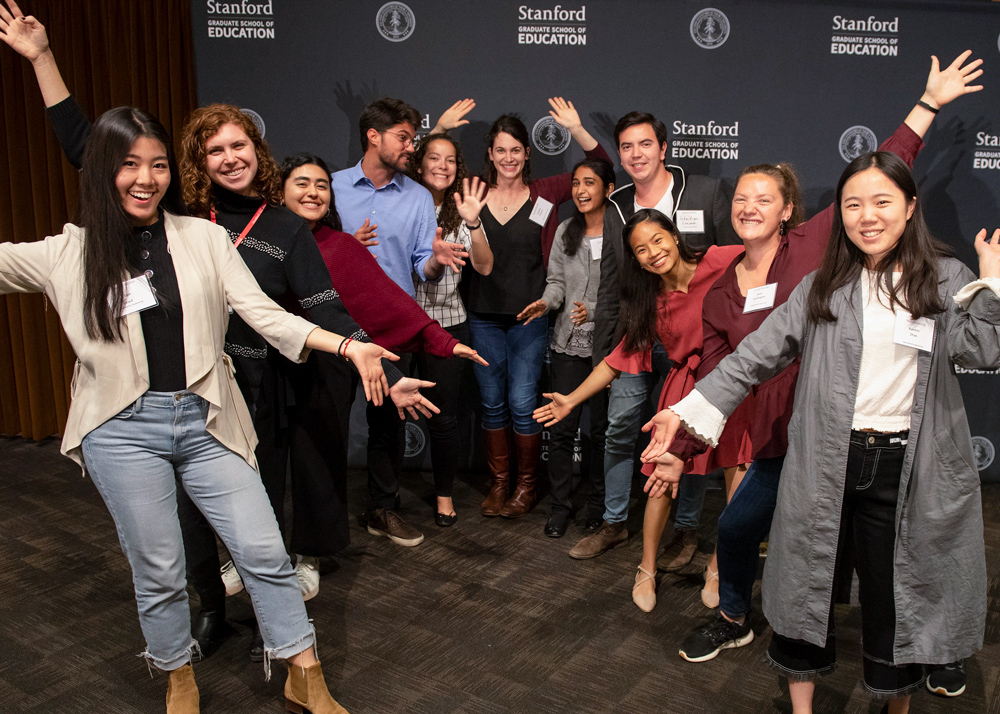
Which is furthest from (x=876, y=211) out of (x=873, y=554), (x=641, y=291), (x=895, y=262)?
(x=641, y=291)

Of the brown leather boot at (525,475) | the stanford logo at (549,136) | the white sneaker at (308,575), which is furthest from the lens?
the stanford logo at (549,136)

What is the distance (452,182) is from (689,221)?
3.60 feet

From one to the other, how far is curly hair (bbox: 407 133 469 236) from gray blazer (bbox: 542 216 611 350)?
0.48 meters

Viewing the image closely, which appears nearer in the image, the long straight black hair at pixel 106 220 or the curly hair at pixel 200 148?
the long straight black hair at pixel 106 220

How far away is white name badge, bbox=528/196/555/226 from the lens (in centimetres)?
352

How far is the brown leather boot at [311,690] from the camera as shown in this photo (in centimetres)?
209

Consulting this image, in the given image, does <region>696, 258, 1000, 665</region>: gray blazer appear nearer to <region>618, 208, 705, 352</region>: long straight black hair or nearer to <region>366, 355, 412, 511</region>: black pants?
<region>618, 208, 705, 352</region>: long straight black hair

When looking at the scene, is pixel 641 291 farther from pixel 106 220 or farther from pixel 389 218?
pixel 106 220

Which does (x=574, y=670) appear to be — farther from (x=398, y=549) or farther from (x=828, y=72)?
(x=828, y=72)

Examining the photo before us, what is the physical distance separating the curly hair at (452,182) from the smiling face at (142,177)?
5.31 ft

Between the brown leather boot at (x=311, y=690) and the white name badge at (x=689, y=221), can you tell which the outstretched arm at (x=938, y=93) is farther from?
the brown leather boot at (x=311, y=690)

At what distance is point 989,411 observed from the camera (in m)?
4.08

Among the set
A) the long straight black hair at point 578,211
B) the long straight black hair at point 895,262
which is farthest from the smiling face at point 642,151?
the long straight black hair at point 895,262

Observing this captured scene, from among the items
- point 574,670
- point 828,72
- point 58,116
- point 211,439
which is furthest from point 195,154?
point 828,72
